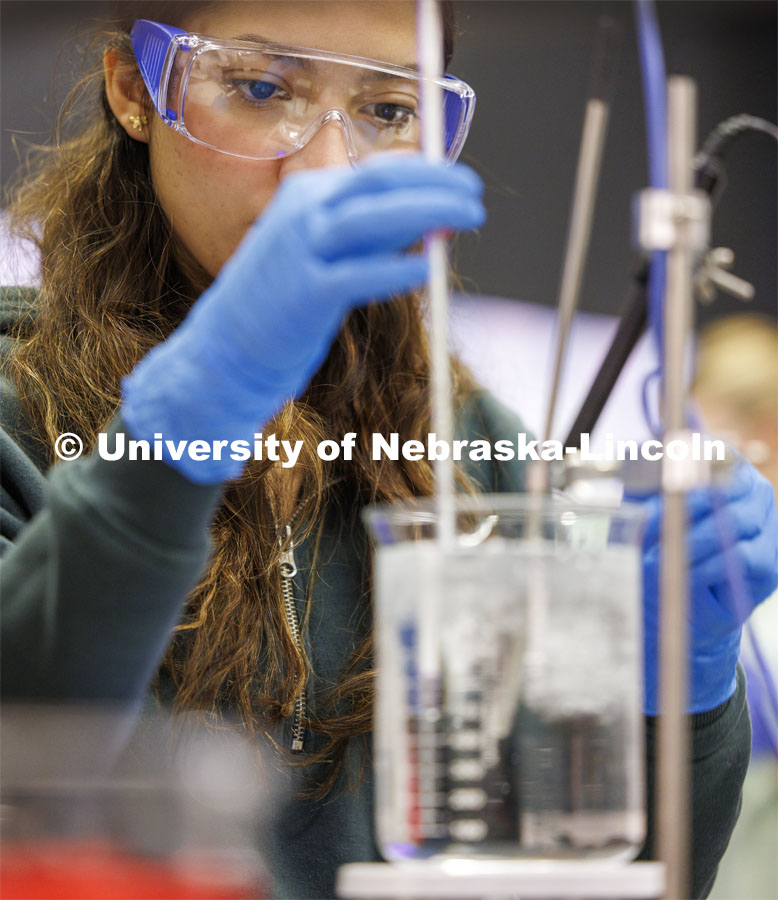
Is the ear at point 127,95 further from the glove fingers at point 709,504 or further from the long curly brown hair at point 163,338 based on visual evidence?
the glove fingers at point 709,504

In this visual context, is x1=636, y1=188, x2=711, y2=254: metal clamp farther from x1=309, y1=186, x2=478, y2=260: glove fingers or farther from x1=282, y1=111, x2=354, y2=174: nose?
x1=282, y1=111, x2=354, y2=174: nose

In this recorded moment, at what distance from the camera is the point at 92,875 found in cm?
67

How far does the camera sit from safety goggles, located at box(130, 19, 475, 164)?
1214 millimetres

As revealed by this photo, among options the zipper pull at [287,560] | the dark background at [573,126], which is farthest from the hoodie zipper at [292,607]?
the dark background at [573,126]

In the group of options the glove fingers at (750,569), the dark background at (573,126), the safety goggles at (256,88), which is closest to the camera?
the glove fingers at (750,569)

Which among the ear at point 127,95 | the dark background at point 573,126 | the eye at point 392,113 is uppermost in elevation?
the dark background at point 573,126

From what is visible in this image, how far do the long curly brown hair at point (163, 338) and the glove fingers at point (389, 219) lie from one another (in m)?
0.59

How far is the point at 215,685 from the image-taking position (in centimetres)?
122

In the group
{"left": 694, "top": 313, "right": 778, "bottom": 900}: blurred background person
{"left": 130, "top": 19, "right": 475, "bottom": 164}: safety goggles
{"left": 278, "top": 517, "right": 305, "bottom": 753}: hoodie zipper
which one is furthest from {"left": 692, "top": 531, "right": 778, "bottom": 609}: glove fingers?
{"left": 694, "top": 313, "right": 778, "bottom": 900}: blurred background person

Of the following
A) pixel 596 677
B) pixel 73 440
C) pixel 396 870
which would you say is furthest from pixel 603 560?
pixel 73 440

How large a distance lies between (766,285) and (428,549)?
243 cm

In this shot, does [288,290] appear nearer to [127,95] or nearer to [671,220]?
[671,220]

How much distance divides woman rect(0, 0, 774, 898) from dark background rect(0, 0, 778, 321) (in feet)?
3.69

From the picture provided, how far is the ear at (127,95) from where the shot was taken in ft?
4.56
